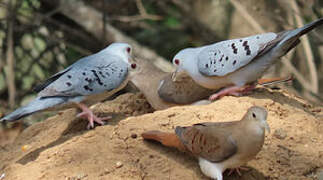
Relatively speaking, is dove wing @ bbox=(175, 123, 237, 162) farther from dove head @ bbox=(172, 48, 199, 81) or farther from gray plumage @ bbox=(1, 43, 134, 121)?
dove head @ bbox=(172, 48, 199, 81)

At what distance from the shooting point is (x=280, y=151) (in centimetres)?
353

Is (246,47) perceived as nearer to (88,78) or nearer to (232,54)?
(232,54)

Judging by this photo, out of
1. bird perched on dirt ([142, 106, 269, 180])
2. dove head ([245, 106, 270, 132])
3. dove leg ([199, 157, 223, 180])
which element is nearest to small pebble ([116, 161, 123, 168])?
bird perched on dirt ([142, 106, 269, 180])

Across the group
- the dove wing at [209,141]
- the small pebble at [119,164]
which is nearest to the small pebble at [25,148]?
the small pebble at [119,164]

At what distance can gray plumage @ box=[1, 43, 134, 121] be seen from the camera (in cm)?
375

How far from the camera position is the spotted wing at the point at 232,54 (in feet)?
13.8

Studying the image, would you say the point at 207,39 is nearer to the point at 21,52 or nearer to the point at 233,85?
the point at 21,52

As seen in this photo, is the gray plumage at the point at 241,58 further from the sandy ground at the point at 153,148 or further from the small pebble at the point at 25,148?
the small pebble at the point at 25,148

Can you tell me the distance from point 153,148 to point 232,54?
126cm

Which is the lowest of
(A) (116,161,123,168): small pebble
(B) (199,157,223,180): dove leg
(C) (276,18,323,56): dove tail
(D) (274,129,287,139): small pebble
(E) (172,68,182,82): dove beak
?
(A) (116,161,123,168): small pebble

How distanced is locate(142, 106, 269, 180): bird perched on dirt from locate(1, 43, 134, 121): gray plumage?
944 millimetres

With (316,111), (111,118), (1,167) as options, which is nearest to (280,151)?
(316,111)

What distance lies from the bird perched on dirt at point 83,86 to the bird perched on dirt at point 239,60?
72 cm

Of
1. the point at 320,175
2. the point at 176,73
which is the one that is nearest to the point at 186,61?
the point at 176,73
